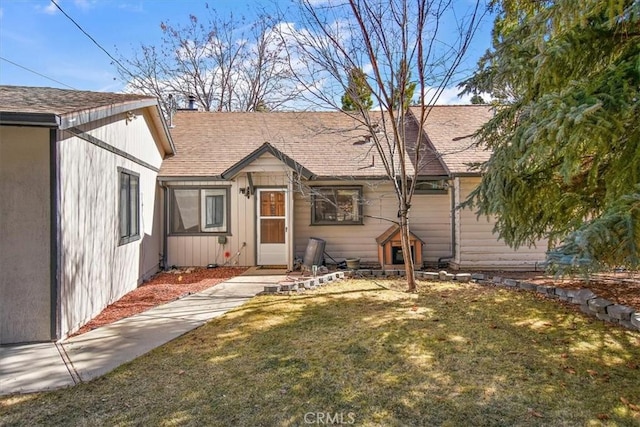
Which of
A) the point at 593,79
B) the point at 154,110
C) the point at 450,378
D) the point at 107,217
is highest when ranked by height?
the point at 154,110

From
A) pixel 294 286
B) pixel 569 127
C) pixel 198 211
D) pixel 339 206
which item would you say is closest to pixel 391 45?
pixel 569 127

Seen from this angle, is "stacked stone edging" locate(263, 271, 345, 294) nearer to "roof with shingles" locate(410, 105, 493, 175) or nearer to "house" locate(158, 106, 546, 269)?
"house" locate(158, 106, 546, 269)

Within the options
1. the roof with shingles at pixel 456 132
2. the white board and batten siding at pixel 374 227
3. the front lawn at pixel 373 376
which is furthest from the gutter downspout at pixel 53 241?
the roof with shingles at pixel 456 132

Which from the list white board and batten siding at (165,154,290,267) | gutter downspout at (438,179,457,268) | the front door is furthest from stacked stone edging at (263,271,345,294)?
gutter downspout at (438,179,457,268)

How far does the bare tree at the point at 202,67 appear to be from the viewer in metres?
18.8

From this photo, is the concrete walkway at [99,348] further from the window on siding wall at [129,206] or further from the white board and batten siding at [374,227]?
the white board and batten siding at [374,227]

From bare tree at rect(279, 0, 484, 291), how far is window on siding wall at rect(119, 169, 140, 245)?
4.09 metres

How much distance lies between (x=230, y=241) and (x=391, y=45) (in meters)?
6.20

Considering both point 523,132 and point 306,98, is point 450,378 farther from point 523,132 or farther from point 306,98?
point 306,98

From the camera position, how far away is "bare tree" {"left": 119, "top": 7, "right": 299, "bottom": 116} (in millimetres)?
18750

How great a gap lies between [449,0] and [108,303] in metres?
7.79

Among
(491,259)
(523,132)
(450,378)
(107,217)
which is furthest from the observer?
(491,259)

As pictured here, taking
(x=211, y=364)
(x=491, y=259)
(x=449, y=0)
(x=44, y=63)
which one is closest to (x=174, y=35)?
(x=44, y=63)

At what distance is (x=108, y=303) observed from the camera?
613cm
